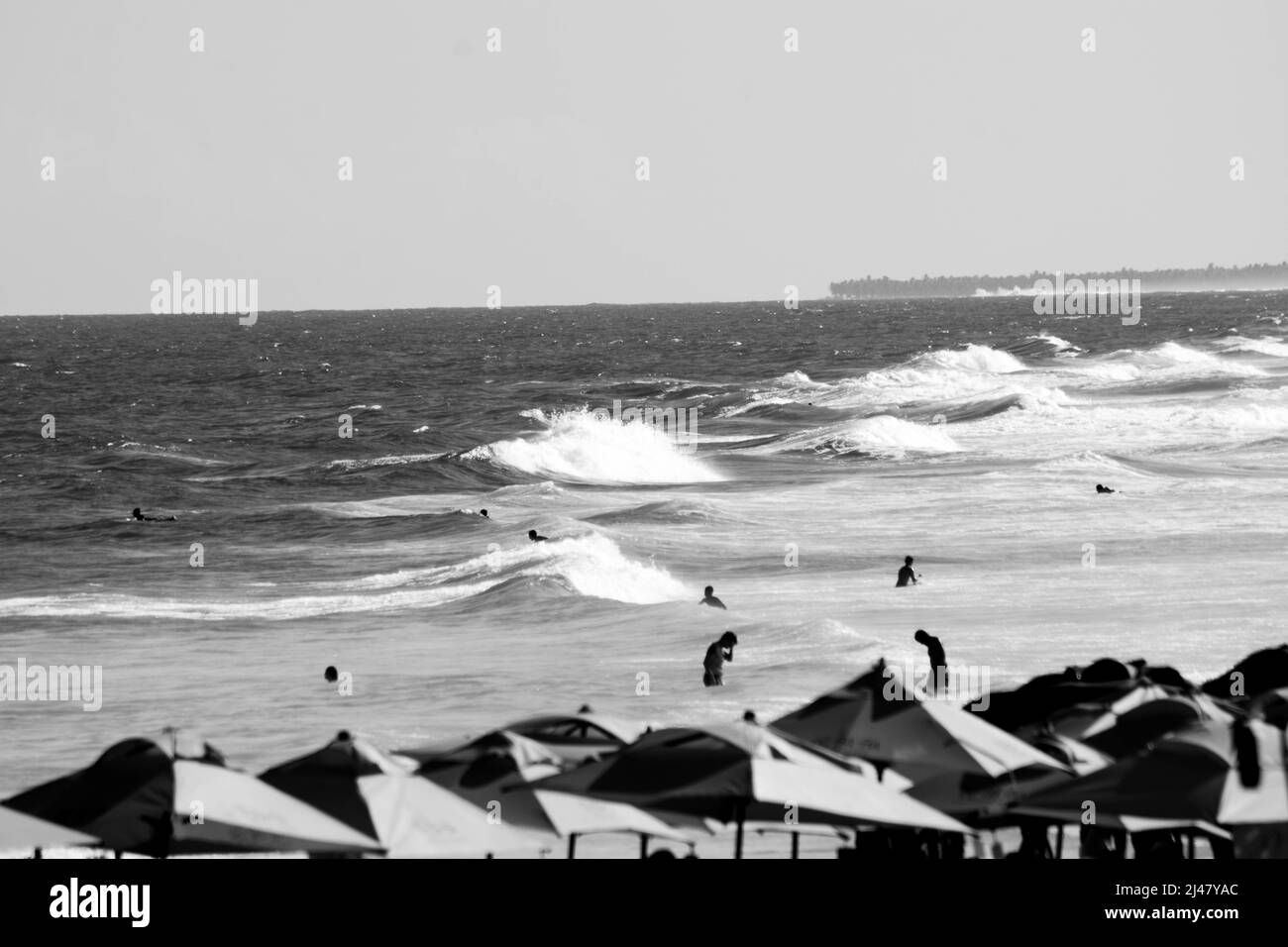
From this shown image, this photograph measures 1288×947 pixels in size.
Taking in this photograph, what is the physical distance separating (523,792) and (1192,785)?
4.25 metres

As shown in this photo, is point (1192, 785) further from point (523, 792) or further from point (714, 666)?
point (714, 666)

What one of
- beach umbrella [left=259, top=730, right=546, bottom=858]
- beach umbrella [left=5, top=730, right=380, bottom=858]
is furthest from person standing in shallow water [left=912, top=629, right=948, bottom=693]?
beach umbrella [left=5, top=730, right=380, bottom=858]

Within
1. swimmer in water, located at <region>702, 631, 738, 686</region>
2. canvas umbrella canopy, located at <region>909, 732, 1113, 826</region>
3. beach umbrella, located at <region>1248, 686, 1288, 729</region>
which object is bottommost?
swimmer in water, located at <region>702, 631, 738, 686</region>

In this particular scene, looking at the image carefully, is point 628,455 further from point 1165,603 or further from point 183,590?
point 1165,603

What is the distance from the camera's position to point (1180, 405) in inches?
2566

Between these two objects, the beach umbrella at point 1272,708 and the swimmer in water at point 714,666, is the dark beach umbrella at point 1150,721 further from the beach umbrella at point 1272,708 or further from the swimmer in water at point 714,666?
the swimmer in water at point 714,666

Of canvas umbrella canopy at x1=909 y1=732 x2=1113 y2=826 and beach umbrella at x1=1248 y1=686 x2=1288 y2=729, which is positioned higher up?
beach umbrella at x1=1248 y1=686 x2=1288 y2=729

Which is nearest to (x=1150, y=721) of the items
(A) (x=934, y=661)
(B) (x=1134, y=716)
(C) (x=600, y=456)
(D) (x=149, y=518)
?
(B) (x=1134, y=716)

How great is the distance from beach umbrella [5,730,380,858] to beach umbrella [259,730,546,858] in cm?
16

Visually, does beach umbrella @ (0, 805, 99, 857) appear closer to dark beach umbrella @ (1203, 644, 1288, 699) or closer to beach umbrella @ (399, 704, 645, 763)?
beach umbrella @ (399, 704, 645, 763)

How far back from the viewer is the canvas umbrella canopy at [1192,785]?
11023 millimetres

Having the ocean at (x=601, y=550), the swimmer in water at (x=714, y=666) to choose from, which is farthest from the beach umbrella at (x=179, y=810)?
the swimmer in water at (x=714, y=666)

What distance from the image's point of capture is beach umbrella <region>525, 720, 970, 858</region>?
11141 millimetres
